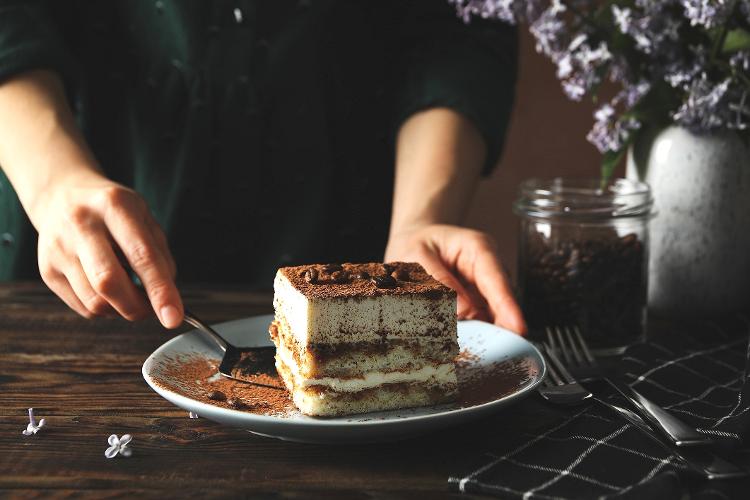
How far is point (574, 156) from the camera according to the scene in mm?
3127

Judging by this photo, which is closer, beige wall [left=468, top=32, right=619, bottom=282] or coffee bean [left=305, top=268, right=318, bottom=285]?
coffee bean [left=305, top=268, right=318, bottom=285]

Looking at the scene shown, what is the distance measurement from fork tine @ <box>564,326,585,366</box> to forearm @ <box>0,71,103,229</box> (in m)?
0.83

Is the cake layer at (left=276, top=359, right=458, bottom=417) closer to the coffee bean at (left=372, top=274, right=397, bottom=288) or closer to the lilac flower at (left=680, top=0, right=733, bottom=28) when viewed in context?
the coffee bean at (left=372, top=274, right=397, bottom=288)

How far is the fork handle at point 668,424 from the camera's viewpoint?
0.96 meters

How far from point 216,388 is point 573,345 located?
56 centimetres

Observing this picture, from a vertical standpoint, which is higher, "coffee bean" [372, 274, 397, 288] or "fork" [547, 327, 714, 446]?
"coffee bean" [372, 274, 397, 288]

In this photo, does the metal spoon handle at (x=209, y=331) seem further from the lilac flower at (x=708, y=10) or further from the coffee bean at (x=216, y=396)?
the lilac flower at (x=708, y=10)

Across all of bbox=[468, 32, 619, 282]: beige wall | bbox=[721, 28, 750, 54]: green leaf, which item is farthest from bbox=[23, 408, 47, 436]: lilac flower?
bbox=[468, 32, 619, 282]: beige wall

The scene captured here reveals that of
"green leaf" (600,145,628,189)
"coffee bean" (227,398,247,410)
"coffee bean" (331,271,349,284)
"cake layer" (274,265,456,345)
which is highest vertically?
"green leaf" (600,145,628,189)

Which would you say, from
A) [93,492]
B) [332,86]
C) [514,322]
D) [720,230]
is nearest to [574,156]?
[332,86]

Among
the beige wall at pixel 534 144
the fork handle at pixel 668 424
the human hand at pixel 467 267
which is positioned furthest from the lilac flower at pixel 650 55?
the beige wall at pixel 534 144

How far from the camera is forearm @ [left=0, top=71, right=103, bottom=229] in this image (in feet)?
4.79

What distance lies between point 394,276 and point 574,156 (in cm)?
212

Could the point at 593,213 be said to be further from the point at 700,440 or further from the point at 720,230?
the point at 700,440
